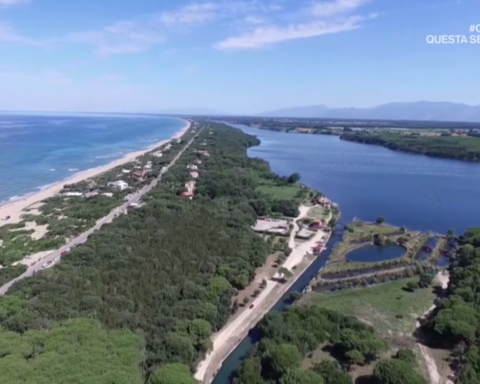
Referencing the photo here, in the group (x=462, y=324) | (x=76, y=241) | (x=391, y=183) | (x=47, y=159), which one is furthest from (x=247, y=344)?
(x=47, y=159)

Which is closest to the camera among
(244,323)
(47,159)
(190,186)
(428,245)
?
(244,323)

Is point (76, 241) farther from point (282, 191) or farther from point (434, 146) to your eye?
point (434, 146)

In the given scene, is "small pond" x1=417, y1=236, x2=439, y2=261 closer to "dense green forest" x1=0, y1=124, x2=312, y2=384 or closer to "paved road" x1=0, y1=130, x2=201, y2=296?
"dense green forest" x1=0, y1=124, x2=312, y2=384

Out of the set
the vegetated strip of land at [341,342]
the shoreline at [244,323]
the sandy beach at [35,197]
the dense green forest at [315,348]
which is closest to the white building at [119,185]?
the sandy beach at [35,197]

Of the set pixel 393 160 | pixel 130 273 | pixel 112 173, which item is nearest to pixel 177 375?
pixel 130 273

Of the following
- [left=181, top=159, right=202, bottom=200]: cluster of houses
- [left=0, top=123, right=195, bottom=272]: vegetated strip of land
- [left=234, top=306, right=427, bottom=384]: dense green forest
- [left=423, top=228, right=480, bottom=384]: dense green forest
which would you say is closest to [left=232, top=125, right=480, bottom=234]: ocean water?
[left=181, top=159, right=202, bottom=200]: cluster of houses

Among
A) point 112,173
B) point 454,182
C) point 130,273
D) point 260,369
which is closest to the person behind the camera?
point 260,369

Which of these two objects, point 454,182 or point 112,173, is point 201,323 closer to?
point 112,173
